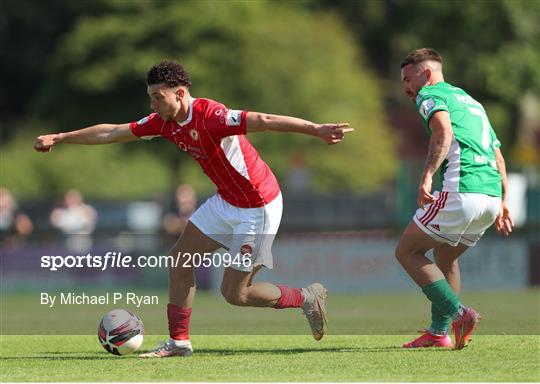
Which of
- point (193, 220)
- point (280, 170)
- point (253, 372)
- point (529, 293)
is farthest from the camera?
point (280, 170)

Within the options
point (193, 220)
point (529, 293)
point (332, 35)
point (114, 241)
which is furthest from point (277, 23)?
point (193, 220)

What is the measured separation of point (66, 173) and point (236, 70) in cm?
657

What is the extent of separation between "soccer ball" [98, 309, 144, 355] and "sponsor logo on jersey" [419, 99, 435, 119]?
2.90 m

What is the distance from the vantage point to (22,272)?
24391 millimetres

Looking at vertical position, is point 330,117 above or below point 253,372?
above

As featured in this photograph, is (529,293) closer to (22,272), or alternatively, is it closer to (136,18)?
(22,272)

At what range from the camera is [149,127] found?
10.6 metres

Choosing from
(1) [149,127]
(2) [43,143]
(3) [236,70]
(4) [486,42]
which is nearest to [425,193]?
(1) [149,127]

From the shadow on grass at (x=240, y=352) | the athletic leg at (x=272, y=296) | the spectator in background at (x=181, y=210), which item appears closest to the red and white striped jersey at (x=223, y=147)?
the athletic leg at (x=272, y=296)

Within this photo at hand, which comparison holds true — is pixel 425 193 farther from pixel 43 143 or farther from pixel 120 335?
pixel 43 143

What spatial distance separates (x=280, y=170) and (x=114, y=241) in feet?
58.1

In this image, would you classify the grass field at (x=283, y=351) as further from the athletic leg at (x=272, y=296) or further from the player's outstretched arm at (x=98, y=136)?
the player's outstretched arm at (x=98, y=136)

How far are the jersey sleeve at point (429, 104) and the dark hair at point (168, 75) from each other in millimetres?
1875

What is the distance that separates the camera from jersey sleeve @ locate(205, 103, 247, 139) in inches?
395
